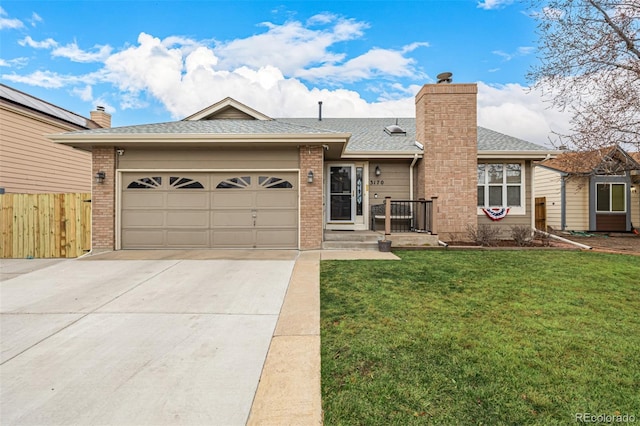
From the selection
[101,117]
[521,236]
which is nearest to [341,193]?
[521,236]

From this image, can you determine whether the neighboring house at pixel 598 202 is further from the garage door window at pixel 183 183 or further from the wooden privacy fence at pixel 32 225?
the wooden privacy fence at pixel 32 225

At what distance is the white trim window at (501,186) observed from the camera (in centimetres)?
1098

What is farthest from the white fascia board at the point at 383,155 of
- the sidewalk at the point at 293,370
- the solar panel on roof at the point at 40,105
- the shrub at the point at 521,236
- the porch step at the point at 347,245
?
the solar panel on roof at the point at 40,105

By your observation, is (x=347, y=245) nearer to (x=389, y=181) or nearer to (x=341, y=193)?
(x=341, y=193)

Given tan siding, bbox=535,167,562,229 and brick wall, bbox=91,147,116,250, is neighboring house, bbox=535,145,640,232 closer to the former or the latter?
tan siding, bbox=535,167,562,229

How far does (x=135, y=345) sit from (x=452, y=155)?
10048 mm

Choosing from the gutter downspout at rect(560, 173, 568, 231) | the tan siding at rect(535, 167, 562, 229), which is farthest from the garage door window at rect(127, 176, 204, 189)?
the tan siding at rect(535, 167, 562, 229)

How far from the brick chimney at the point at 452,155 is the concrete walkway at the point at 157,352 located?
636cm

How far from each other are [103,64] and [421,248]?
52.2ft

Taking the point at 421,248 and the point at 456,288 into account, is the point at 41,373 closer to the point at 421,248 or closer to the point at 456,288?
the point at 456,288

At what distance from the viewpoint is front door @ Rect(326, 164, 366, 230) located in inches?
433

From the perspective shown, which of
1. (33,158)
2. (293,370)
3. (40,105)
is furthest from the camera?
(40,105)

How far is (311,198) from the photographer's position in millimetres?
8797

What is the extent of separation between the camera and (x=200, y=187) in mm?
9023
